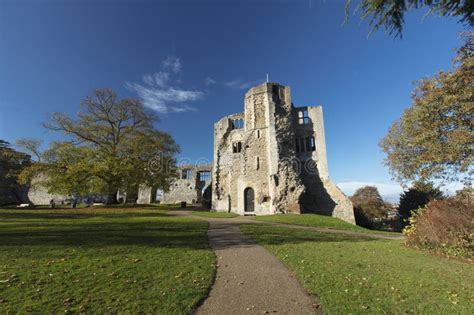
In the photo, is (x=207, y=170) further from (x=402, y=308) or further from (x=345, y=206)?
(x=402, y=308)

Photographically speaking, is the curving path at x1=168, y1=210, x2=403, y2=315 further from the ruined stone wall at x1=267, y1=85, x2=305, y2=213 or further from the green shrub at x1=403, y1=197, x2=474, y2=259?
the ruined stone wall at x1=267, y1=85, x2=305, y2=213

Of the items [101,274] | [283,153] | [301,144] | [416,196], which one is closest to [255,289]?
[101,274]

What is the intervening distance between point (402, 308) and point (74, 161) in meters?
28.4

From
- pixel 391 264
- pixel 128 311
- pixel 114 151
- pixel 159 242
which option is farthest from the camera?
pixel 114 151

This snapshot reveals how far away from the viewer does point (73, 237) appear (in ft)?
29.1

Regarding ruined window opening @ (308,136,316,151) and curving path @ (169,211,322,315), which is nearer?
curving path @ (169,211,322,315)

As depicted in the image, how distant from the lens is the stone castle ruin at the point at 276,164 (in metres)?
23.5

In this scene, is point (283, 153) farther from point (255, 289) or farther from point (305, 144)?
point (255, 289)

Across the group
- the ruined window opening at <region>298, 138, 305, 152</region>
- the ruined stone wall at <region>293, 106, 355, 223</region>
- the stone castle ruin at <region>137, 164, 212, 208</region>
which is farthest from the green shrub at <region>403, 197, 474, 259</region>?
the stone castle ruin at <region>137, 164, 212, 208</region>

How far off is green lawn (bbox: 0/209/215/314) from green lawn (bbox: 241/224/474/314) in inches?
95.9

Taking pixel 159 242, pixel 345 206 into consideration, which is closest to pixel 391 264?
pixel 159 242

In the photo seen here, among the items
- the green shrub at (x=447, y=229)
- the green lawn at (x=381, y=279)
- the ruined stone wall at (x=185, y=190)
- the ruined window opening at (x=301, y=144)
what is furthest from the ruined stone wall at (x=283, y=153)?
the ruined stone wall at (x=185, y=190)

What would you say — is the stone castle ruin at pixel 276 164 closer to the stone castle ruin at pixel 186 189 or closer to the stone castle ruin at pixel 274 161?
the stone castle ruin at pixel 274 161

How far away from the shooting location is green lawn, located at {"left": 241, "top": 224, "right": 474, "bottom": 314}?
4027 mm
